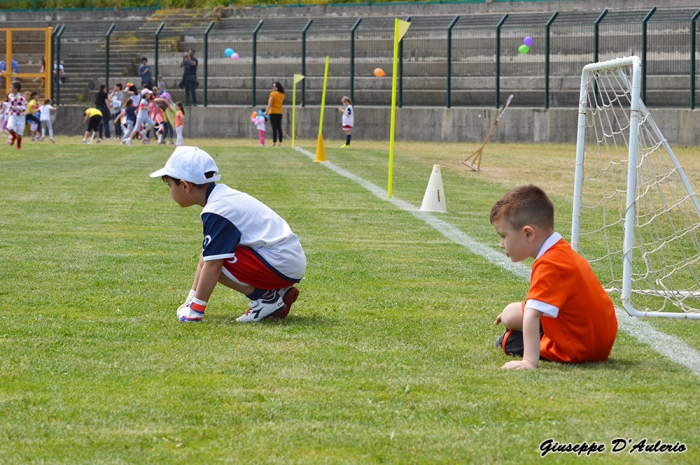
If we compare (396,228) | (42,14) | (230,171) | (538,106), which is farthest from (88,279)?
(42,14)

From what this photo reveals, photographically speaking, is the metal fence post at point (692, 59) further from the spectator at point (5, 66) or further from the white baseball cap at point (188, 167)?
the white baseball cap at point (188, 167)

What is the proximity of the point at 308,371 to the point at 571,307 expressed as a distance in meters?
1.22

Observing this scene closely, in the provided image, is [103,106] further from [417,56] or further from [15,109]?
[417,56]

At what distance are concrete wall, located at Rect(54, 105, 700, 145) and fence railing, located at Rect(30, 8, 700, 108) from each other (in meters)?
0.71

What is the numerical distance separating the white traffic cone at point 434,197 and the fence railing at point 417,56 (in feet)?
74.7

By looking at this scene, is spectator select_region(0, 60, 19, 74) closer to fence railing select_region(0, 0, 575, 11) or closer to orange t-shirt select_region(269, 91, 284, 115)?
fence railing select_region(0, 0, 575, 11)

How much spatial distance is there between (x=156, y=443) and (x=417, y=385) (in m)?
1.22

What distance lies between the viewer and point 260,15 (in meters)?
48.0

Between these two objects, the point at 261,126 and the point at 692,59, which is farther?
the point at 261,126

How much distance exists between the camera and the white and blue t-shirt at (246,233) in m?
5.44

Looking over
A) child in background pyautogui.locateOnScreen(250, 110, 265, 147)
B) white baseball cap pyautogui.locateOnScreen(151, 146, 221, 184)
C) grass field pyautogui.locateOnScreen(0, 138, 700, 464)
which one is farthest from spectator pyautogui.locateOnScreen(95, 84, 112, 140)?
white baseball cap pyautogui.locateOnScreen(151, 146, 221, 184)

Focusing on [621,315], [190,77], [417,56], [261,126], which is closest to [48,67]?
[190,77]

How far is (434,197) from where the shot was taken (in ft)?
40.3

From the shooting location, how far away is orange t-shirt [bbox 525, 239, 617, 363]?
4.43m
